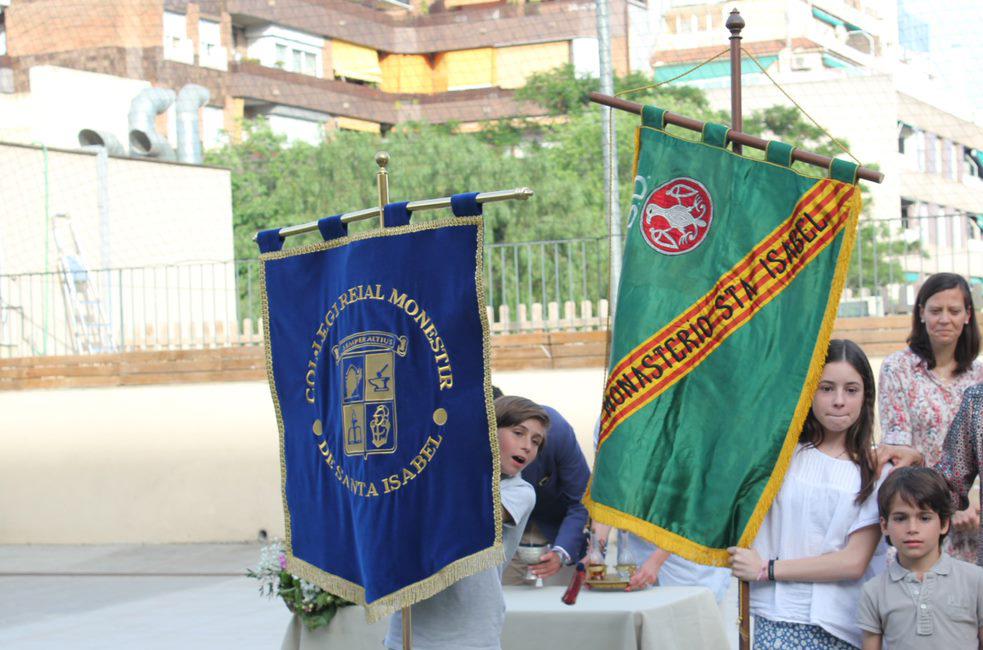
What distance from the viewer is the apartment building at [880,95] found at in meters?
12.3

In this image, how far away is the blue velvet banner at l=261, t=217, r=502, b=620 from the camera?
381 centimetres

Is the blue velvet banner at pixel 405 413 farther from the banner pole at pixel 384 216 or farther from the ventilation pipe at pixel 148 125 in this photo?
the ventilation pipe at pixel 148 125

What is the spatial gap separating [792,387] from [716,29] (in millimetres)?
46459

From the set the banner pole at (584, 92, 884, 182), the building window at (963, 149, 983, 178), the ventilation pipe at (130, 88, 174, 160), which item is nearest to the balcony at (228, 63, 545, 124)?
the ventilation pipe at (130, 88, 174, 160)

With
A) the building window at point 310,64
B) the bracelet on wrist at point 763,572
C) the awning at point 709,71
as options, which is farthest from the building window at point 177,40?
the bracelet on wrist at point 763,572

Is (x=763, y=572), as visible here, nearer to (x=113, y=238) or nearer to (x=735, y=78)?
(x=735, y=78)

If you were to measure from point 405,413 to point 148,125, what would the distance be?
19.3 m

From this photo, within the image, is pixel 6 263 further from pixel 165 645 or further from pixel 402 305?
pixel 402 305

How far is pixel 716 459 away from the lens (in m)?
4.01

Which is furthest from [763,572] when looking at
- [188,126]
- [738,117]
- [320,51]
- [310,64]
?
[320,51]

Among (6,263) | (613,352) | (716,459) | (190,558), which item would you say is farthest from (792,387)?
(6,263)

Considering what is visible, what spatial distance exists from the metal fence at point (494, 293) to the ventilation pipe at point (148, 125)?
16.5 feet

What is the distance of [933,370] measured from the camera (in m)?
4.52

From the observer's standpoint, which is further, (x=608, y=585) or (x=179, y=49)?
(x=179, y=49)
